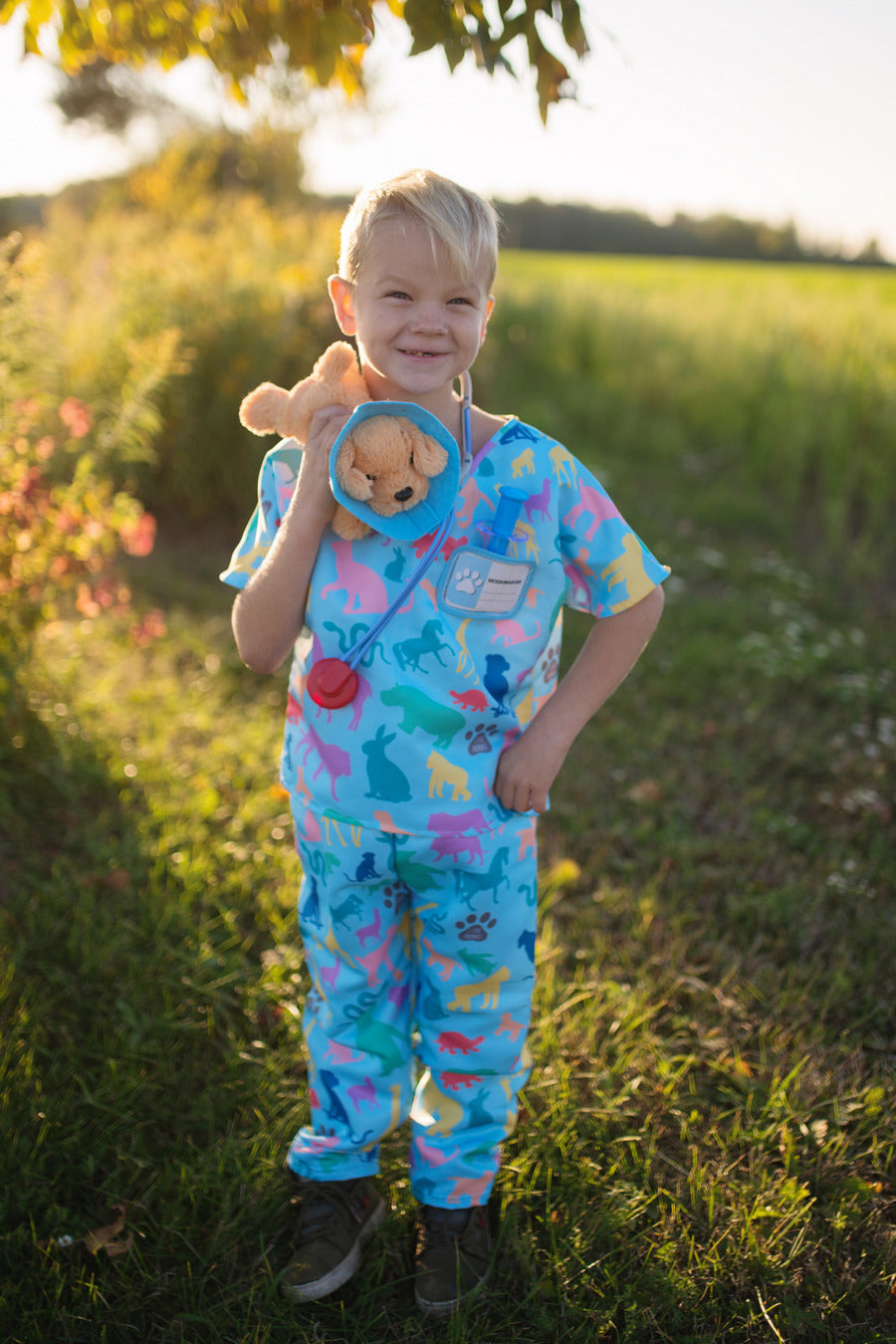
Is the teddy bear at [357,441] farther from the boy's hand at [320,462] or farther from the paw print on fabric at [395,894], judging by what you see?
the paw print on fabric at [395,894]

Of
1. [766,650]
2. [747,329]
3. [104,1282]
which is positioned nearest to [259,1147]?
[104,1282]

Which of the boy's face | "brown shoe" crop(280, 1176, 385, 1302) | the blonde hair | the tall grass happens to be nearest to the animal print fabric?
the boy's face

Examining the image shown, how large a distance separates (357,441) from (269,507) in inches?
10.2

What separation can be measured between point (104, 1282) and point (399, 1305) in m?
0.54

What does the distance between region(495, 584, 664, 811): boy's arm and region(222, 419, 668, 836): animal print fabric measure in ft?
0.09

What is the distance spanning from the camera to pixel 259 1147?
6.10ft

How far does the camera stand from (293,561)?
136 centimetres

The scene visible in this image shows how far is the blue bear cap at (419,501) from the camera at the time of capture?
1288mm

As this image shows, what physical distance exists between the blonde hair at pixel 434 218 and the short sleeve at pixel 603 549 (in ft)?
1.18

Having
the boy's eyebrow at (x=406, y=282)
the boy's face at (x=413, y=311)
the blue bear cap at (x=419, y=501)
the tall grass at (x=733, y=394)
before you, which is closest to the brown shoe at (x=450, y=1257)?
the blue bear cap at (x=419, y=501)

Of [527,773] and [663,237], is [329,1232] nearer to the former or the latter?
[527,773]

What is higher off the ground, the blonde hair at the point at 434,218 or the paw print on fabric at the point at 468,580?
the blonde hair at the point at 434,218

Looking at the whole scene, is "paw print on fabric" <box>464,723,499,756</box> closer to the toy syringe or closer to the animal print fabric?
the animal print fabric

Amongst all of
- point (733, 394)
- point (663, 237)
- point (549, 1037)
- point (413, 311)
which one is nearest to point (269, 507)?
point (413, 311)
